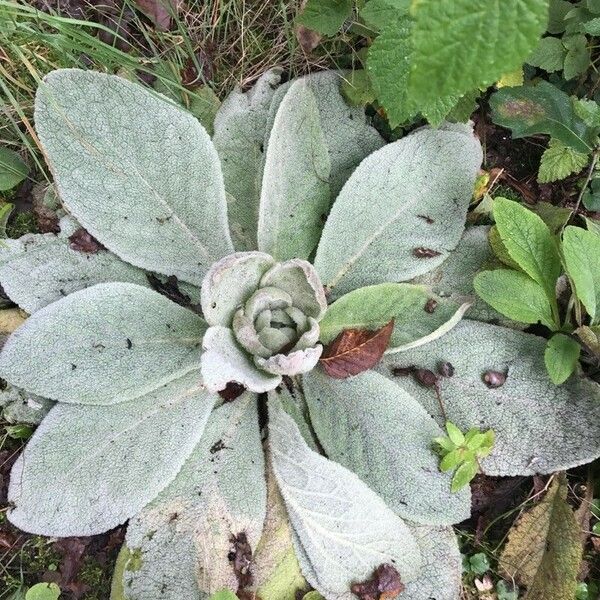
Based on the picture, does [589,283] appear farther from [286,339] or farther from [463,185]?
[286,339]

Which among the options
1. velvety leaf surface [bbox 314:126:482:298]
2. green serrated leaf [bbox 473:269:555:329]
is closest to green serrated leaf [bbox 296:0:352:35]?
velvety leaf surface [bbox 314:126:482:298]

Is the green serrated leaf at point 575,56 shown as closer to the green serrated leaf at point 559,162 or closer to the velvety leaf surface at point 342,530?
the green serrated leaf at point 559,162

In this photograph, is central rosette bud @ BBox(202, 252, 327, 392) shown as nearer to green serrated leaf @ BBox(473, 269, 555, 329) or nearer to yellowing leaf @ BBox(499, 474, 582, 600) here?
green serrated leaf @ BBox(473, 269, 555, 329)

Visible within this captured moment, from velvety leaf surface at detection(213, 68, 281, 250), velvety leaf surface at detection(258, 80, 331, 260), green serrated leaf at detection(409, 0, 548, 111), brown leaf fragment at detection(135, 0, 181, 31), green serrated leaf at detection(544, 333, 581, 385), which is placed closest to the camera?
green serrated leaf at detection(409, 0, 548, 111)

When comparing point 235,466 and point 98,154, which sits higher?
point 98,154

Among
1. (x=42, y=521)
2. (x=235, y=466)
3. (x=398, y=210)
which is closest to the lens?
(x=42, y=521)

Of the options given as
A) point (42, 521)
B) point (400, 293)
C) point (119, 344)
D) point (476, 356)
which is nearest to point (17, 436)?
point (42, 521)
